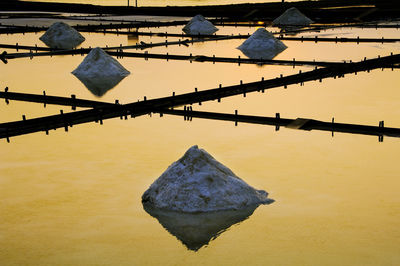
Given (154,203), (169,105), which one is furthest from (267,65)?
(154,203)

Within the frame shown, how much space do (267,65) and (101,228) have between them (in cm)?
1455

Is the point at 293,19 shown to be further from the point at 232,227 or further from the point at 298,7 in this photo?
the point at 232,227

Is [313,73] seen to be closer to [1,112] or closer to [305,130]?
[305,130]

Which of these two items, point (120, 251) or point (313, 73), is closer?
point (120, 251)

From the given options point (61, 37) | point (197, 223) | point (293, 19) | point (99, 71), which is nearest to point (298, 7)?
point (293, 19)

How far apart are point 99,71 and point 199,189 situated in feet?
39.5

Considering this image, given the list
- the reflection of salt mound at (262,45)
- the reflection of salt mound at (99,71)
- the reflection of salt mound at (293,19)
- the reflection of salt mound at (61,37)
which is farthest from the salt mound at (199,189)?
the reflection of salt mound at (293,19)

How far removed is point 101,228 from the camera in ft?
21.1

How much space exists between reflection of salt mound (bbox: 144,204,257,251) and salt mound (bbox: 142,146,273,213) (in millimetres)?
79

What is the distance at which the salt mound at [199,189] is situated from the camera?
21.8 feet

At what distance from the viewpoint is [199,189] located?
21.9 feet

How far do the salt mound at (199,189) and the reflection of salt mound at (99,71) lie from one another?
10.8 meters

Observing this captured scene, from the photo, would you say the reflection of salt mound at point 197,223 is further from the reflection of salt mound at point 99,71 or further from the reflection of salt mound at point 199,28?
the reflection of salt mound at point 199,28

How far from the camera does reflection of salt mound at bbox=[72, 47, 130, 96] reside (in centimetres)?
1775
